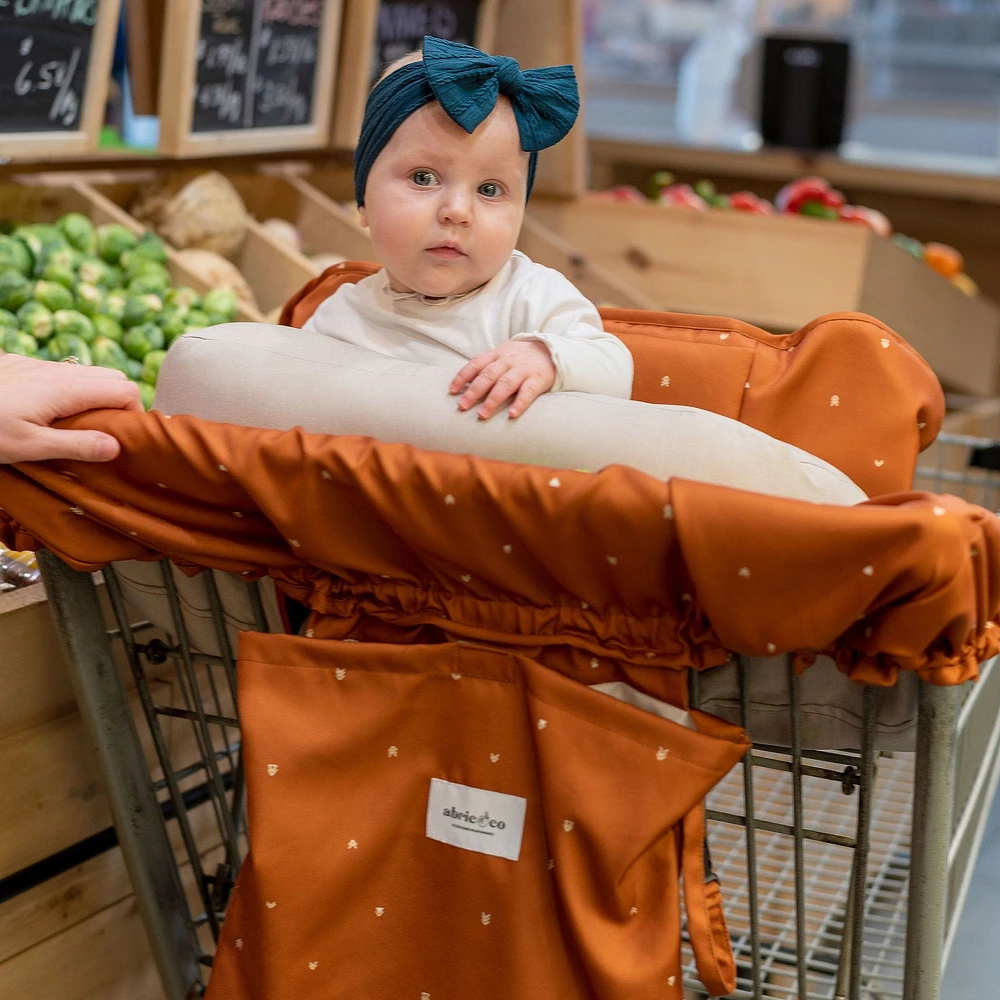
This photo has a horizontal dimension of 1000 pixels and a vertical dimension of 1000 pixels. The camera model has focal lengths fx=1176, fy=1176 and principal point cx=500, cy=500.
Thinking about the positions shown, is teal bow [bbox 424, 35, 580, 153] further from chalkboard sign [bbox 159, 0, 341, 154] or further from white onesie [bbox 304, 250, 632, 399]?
chalkboard sign [bbox 159, 0, 341, 154]

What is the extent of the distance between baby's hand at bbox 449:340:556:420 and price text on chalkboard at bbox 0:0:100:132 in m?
1.28

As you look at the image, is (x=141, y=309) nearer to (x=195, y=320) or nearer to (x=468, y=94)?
(x=195, y=320)

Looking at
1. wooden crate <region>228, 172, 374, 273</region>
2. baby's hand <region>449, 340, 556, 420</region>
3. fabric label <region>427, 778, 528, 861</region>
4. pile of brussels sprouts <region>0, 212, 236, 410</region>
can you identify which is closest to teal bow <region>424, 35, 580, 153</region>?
baby's hand <region>449, 340, 556, 420</region>

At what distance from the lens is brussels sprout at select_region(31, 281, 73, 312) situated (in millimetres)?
1849

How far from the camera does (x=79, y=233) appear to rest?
201 centimetres

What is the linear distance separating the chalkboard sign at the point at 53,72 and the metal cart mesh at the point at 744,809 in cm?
105

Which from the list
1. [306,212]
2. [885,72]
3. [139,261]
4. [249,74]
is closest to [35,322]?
[139,261]

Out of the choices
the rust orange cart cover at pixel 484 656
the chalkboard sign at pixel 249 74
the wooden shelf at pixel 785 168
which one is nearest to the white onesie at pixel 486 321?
the rust orange cart cover at pixel 484 656

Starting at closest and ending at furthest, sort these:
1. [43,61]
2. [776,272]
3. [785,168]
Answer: [43,61], [776,272], [785,168]

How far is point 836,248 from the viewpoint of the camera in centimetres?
254

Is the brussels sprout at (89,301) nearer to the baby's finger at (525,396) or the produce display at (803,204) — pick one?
the baby's finger at (525,396)

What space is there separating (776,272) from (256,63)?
1211 mm

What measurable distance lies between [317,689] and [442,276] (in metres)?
0.43

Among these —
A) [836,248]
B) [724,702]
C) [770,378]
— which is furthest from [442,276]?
[836,248]
